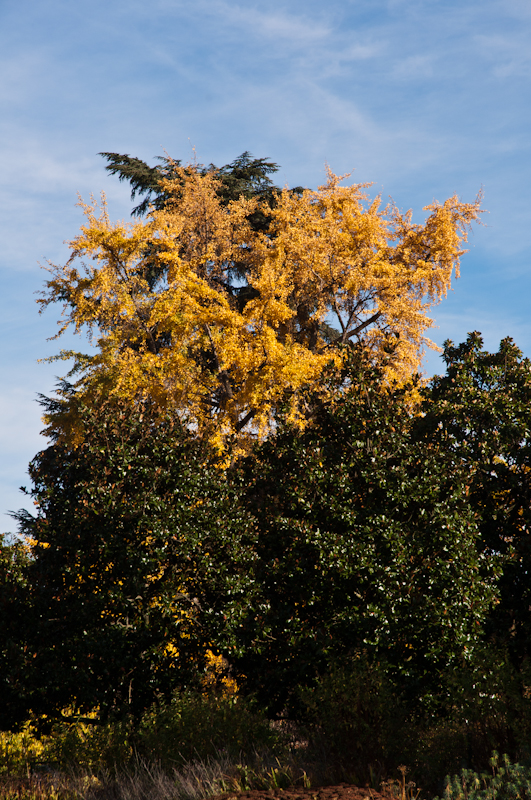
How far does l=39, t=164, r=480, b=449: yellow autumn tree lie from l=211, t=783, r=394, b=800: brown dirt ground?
14922 mm

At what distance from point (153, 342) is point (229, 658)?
17.6 meters

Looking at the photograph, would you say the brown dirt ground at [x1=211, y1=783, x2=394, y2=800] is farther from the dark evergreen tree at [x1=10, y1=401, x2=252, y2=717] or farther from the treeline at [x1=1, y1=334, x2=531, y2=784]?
the dark evergreen tree at [x1=10, y1=401, x2=252, y2=717]

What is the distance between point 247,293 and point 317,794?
2653 cm

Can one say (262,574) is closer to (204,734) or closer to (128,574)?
(128,574)

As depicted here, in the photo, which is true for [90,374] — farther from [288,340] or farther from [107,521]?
[107,521]

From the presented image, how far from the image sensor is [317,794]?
6812 millimetres

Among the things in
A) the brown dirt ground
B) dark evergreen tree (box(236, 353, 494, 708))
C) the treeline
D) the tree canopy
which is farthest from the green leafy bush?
the tree canopy

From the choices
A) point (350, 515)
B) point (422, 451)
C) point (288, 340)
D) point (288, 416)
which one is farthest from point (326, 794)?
point (288, 340)

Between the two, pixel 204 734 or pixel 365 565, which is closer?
pixel 204 734

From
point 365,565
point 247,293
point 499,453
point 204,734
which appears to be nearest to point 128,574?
point 204,734

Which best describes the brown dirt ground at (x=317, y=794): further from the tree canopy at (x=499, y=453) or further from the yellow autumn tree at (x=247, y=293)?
the yellow autumn tree at (x=247, y=293)

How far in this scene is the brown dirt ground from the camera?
6.73 m

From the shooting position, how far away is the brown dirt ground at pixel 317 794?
22.1 feet

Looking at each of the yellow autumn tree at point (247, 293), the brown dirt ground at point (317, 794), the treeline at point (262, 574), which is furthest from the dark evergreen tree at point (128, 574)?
the yellow autumn tree at point (247, 293)
